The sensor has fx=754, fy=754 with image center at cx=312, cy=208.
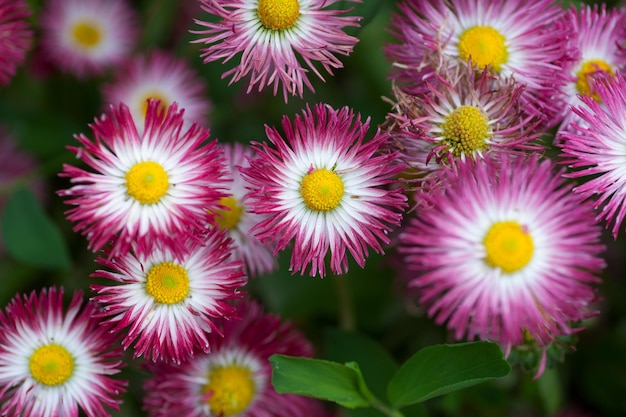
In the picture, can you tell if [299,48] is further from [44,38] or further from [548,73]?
[44,38]

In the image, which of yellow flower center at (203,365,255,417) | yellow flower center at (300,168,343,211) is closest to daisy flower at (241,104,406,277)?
yellow flower center at (300,168,343,211)

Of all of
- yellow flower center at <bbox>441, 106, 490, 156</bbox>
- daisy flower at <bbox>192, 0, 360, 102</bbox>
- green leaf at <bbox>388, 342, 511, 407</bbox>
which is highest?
daisy flower at <bbox>192, 0, 360, 102</bbox>

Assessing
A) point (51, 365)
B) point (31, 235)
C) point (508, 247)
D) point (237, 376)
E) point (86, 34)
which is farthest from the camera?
point (86, 34)

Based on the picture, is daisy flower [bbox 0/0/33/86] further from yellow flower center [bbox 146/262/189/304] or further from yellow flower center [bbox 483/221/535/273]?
yellow flower center [bbox 483/221/535/273]

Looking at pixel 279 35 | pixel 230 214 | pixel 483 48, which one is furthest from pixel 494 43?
pixel 230 214

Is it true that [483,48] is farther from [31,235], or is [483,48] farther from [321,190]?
[31,235]

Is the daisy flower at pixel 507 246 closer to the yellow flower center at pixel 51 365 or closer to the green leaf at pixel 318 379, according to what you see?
the green leaf at pixel 318 379

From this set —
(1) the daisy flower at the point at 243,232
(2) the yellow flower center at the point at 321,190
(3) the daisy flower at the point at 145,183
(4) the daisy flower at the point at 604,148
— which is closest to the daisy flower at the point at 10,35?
(3) the daisy flower at the point at 145,183
